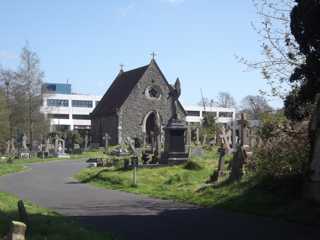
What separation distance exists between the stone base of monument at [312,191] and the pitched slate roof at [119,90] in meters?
49.2

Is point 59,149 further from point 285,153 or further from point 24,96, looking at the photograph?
point 285,153

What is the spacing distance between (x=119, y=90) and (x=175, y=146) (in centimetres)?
3773

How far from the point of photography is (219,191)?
15.4 metres

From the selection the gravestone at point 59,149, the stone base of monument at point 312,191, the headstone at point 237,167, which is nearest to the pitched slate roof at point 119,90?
the gravestone at point 59,149

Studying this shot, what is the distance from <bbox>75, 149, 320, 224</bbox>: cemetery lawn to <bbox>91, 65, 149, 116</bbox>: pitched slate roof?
126 feet

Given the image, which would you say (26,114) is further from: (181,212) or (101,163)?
(181,212)

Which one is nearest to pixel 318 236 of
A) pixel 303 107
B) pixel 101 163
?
pixel 303 107

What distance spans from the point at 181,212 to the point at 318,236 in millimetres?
4330

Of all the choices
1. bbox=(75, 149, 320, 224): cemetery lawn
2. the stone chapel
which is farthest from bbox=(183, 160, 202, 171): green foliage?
the stone chapel

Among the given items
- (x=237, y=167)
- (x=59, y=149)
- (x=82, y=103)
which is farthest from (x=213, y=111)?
(x=237, y=167)

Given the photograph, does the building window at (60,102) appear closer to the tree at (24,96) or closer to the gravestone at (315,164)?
the tree at (24,96)

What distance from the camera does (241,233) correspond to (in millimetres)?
9711

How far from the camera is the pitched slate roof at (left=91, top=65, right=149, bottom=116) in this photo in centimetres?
6228

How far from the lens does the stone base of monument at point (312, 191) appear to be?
1187 centimetres
